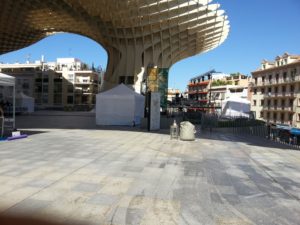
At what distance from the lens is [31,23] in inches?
2249

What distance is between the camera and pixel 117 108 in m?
28.6

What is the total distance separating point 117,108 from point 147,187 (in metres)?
21.2

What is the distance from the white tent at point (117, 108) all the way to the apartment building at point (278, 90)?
35.6 metres

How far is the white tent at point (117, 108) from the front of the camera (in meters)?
28.4

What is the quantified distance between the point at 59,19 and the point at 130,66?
13.5m

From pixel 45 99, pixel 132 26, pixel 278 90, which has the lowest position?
pixel 45 99

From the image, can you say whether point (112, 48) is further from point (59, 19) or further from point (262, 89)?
point (262, 89)

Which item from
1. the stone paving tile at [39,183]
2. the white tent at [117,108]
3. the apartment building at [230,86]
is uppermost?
the apartment building at [230,86]

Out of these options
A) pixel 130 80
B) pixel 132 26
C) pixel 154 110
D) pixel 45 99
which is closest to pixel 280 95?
pixel 130 80

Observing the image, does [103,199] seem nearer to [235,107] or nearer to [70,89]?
[235,107]

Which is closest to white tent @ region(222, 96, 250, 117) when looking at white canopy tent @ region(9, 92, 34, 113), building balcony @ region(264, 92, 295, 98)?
white canopy tent @ region(9, 92, 34, 113)

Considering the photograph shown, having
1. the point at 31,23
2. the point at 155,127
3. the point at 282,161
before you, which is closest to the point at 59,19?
the point at 31,23

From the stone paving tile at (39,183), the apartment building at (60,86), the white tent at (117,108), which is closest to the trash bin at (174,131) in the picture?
the white tent at (117,108)

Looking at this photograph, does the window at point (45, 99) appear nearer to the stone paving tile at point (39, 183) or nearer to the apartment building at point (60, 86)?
the apartment building at point (60, 86)
